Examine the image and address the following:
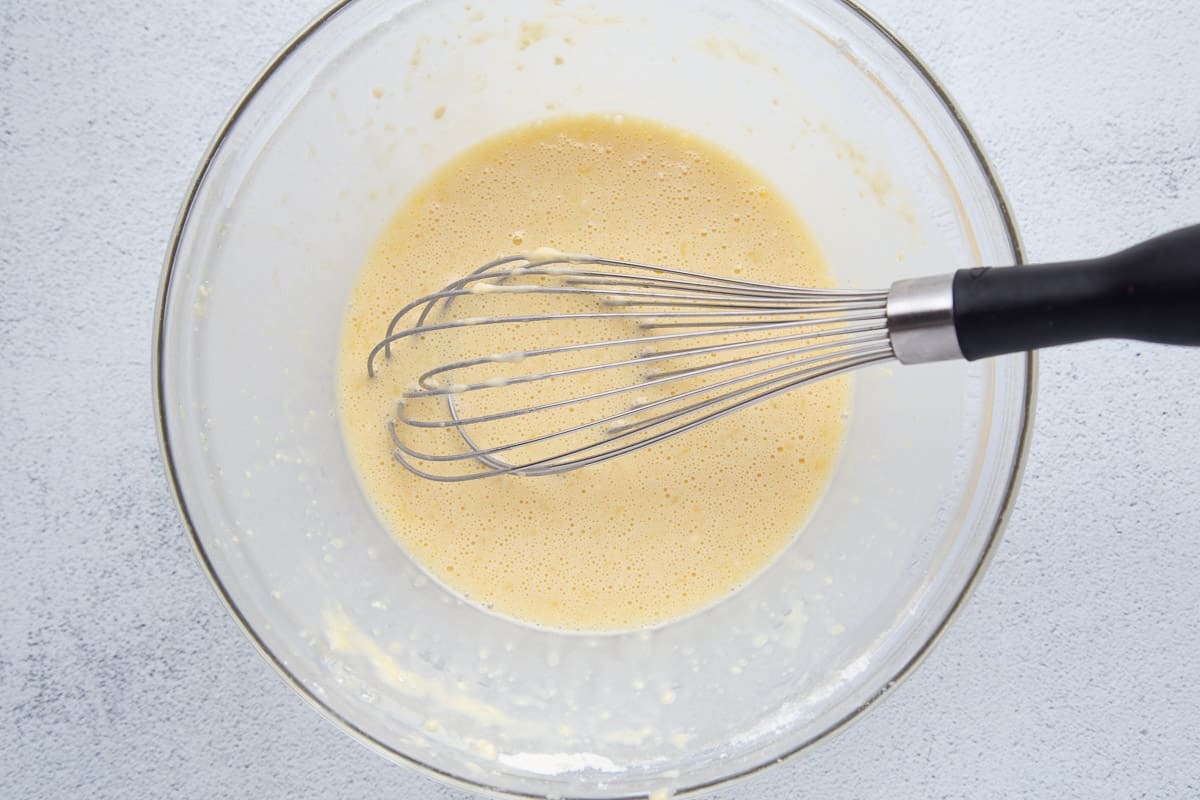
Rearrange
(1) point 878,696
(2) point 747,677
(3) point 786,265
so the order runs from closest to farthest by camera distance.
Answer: (1) point 878,696 < (2) point 747,677 < (3) point 786,265

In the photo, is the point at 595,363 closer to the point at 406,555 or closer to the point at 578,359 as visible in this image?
the point at 578,359

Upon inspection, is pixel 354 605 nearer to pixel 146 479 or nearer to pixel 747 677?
pixel 146 479

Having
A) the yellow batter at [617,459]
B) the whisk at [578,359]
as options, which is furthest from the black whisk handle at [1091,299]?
the yellow batter at [617,459]

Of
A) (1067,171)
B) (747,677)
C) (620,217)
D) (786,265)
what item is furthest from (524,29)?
(747,677)

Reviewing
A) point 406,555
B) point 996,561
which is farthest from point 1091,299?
point 406,555

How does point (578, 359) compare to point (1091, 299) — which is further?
point (578, 359)

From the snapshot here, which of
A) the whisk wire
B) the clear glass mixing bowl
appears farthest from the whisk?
the clear glass mixing bowl

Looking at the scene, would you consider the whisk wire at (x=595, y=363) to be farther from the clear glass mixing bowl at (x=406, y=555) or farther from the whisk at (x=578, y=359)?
the clear glass mixing bowl at (x=406, y=555)
